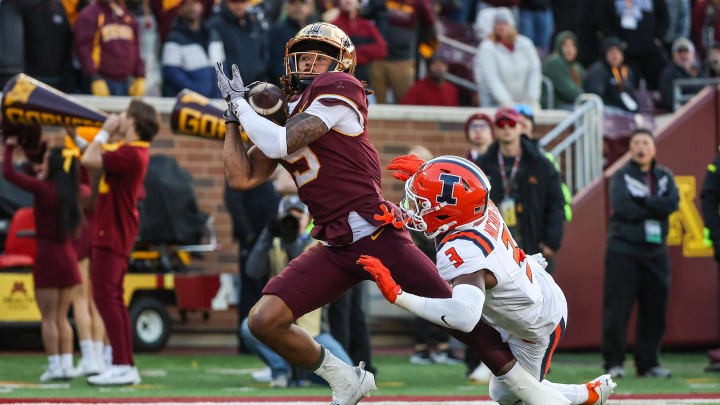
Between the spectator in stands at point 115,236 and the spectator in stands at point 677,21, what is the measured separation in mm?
8998

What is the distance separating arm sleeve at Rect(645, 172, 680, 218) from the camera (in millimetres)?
9688

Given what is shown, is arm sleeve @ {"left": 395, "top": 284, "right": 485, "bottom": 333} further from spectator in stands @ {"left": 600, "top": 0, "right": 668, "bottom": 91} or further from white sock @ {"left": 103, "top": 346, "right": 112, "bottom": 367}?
spectator in stands @ {"left": 600, "top": 0, "right": 668, "bottom": 91}

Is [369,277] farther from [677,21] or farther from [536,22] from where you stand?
[677,21]

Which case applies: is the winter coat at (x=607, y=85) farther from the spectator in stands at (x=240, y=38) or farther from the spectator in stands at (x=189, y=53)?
the spectator in stands at (x=189, y=53)

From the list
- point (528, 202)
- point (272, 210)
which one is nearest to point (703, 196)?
point (528, 202)

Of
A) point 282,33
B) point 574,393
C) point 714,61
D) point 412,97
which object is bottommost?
point 574,393

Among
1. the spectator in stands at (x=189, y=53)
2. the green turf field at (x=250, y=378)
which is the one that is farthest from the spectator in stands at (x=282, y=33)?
the green turf field at (x=250, y=378)

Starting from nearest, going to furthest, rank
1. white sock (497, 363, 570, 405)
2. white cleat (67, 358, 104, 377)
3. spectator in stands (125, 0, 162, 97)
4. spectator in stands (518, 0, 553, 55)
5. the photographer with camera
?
white sock (497, 363, 570, 405) < the photographer with camera < white cleat (67, 358, 104, 377) < spectator in stands (125, 0, 162, 97) < spectator in stands (518, 0, 553, 55)

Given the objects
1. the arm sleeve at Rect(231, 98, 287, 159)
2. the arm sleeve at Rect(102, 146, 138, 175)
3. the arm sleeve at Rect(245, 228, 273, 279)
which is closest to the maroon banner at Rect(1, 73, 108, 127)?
the arm sleeve at Rect(102, 146, 138, 175)

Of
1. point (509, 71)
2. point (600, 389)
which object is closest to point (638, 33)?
point (509, 71)

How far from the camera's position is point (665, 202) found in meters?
9.71

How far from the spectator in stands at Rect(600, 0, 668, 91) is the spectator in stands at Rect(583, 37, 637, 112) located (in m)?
1.11

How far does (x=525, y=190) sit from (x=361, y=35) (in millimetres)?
4427

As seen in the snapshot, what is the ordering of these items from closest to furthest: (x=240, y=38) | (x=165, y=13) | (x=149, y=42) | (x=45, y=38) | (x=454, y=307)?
(x=454, y=307)
(x=45, y=38)
(x=240, y=38)
(x=165, y=13)
(x=149, y=42)
